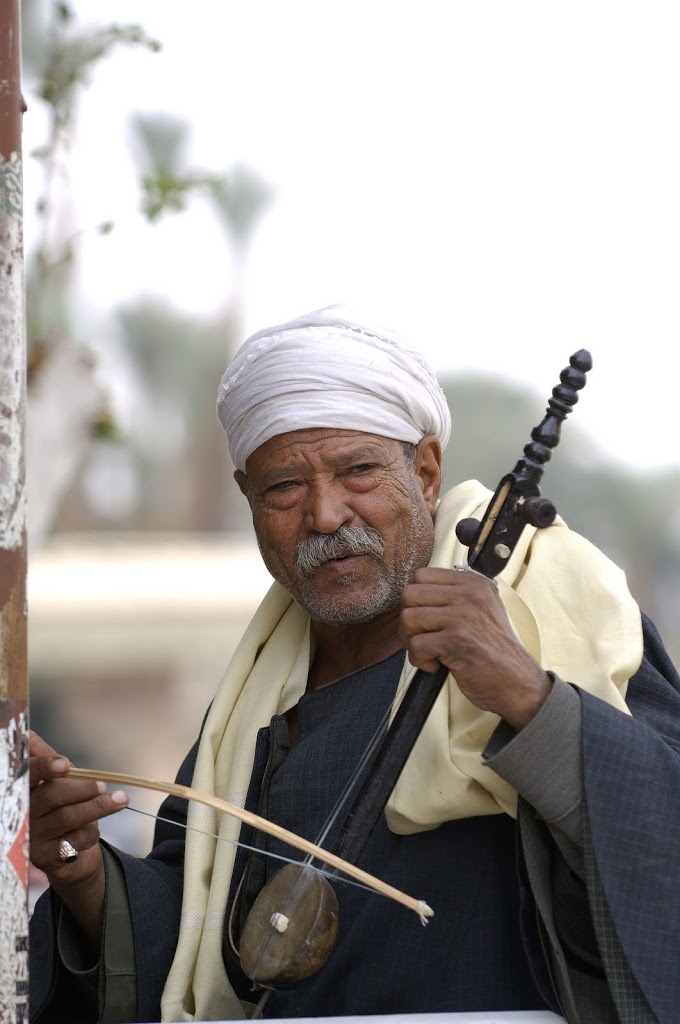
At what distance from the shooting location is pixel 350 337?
2.81 metres

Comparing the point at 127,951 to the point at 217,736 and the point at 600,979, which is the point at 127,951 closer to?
the point at 217,736

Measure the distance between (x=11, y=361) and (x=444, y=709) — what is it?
1.03 meters

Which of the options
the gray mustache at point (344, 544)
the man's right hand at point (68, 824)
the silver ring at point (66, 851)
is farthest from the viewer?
the gray mustache at point (344, 544)

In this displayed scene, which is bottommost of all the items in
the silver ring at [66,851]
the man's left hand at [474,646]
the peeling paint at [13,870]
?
the silver ring at [66,851]

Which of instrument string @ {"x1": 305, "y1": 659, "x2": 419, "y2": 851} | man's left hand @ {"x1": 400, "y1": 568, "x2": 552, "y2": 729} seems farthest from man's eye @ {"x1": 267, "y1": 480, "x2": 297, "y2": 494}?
man's left hand @ {"x1": 400, "y1": 568, "x2": 552, "y2": 729}

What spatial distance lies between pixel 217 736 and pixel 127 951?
1.57 ft

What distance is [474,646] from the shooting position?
2094 mm

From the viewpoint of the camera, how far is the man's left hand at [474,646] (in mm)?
2092

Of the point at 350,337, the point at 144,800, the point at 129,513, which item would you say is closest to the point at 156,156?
the point at 129,513

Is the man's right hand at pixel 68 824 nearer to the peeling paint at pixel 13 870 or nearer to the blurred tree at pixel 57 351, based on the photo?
the peeling paint at pixel 13 870

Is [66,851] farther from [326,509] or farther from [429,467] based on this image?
[429,467]

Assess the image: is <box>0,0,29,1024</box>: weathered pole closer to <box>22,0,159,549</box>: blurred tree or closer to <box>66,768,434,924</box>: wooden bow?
<box>66,768,434,924</box>: wooden bow

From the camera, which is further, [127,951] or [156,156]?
[156,156]

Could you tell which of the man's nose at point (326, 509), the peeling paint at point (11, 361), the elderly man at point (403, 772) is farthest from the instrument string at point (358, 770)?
the peeling paint at point (11, 361)
